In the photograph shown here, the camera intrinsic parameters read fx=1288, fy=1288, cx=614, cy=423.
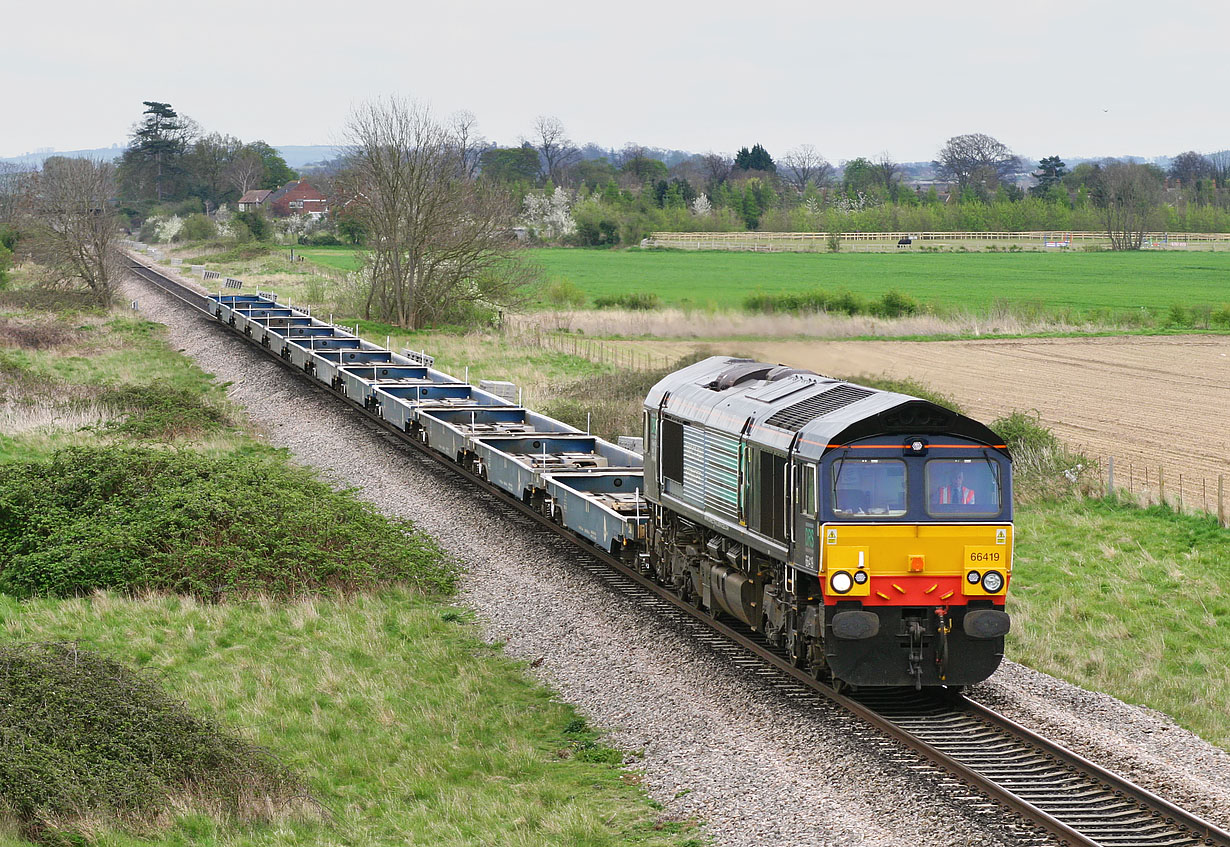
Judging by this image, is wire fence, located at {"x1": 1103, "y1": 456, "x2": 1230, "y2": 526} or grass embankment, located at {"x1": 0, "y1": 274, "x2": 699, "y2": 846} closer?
grass embankment, located at {"x1": 0, "y1": 274, "x2": 699, "y2": 846}

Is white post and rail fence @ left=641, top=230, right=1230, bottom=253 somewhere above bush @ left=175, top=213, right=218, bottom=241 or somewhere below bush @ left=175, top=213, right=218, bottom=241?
below

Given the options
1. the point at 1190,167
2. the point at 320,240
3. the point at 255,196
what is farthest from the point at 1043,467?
the point at 1190,167

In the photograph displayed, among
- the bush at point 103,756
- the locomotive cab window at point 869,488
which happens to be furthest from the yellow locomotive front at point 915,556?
the bush at point 103,756

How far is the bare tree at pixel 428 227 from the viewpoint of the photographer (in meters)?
54.8

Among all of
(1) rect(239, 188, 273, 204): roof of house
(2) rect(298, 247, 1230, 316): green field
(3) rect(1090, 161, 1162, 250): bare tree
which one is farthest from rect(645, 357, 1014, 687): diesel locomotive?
(1) rect(239, 188, 273, 204): roof of house

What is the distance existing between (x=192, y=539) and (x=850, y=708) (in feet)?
34.9

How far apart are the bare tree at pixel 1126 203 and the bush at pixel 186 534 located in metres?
120

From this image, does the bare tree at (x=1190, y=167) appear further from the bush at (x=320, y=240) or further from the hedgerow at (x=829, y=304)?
the hedgerow at (x=829, y=304)

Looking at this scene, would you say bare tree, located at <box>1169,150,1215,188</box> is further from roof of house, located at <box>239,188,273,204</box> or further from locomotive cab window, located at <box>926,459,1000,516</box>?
locomotive cab window, located at <box>926,459,1000,516</box>

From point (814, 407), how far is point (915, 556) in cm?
200

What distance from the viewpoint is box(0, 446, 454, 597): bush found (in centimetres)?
1812

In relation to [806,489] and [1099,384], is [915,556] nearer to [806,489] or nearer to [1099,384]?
[806,489]

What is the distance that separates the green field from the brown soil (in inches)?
341

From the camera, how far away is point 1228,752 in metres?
12.4
